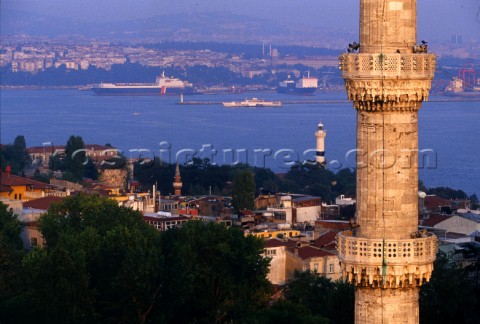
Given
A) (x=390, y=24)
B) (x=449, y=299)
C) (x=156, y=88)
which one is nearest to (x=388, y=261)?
(x=390, y=24)

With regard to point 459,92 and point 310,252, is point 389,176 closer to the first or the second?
point 310,252

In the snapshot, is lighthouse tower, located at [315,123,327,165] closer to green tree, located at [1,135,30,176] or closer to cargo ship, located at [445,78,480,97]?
green tree, located at [1,135,30,176]

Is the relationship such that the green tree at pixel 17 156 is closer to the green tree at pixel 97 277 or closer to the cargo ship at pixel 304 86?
the green tree at pixel 97 277

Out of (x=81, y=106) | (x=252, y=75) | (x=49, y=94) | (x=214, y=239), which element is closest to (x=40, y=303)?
(x=214, y=239)

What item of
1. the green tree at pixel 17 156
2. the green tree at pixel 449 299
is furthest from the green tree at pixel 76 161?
the green tree at pixel 449 299

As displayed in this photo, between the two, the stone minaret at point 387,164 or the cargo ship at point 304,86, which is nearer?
the stone minaret at point 387,164

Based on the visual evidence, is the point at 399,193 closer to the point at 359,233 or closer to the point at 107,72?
the point at 359,233
